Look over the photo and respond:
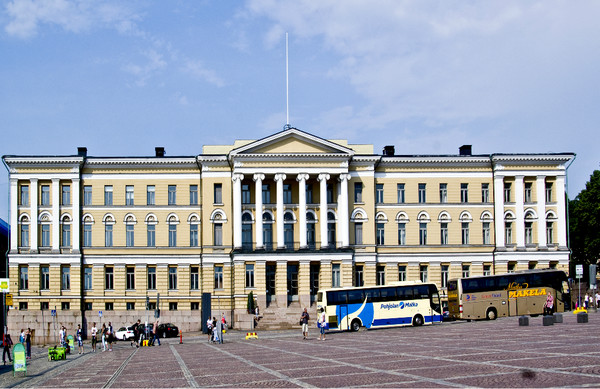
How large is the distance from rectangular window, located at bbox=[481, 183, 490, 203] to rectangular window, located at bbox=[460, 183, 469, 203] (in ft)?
5.17

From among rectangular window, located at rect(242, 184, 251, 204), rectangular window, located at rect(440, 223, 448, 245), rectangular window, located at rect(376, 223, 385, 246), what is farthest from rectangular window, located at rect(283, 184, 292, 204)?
rectangular window, located at rect(440, 223, 448, 245)

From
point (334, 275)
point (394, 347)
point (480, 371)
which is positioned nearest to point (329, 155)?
point (334, 275)

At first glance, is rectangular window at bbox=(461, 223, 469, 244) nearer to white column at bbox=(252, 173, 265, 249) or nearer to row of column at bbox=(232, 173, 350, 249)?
row of column at bbox=(232, 173, 350, 249)

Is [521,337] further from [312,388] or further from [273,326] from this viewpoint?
[273,326]

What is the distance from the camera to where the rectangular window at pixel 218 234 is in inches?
3004

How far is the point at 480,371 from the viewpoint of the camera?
23.9 metres

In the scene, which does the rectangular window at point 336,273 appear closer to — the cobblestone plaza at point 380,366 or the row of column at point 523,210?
the row of column at point 523,210

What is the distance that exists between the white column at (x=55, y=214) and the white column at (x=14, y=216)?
218 centimetres

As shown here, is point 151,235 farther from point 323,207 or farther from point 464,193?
point 464,193

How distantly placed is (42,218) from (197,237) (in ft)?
49.8

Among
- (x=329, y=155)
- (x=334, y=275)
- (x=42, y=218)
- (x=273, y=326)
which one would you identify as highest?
(x=329, y=155)

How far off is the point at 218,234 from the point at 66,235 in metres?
15.0

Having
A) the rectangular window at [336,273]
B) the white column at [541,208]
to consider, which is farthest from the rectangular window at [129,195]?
the white column at [541,208]

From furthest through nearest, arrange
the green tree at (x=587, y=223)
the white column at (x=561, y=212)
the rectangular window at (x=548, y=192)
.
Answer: the green tree at (x=587, y=223) → the rectangular window at (x=548, y=192) → the white column at (x=561, y=212)
